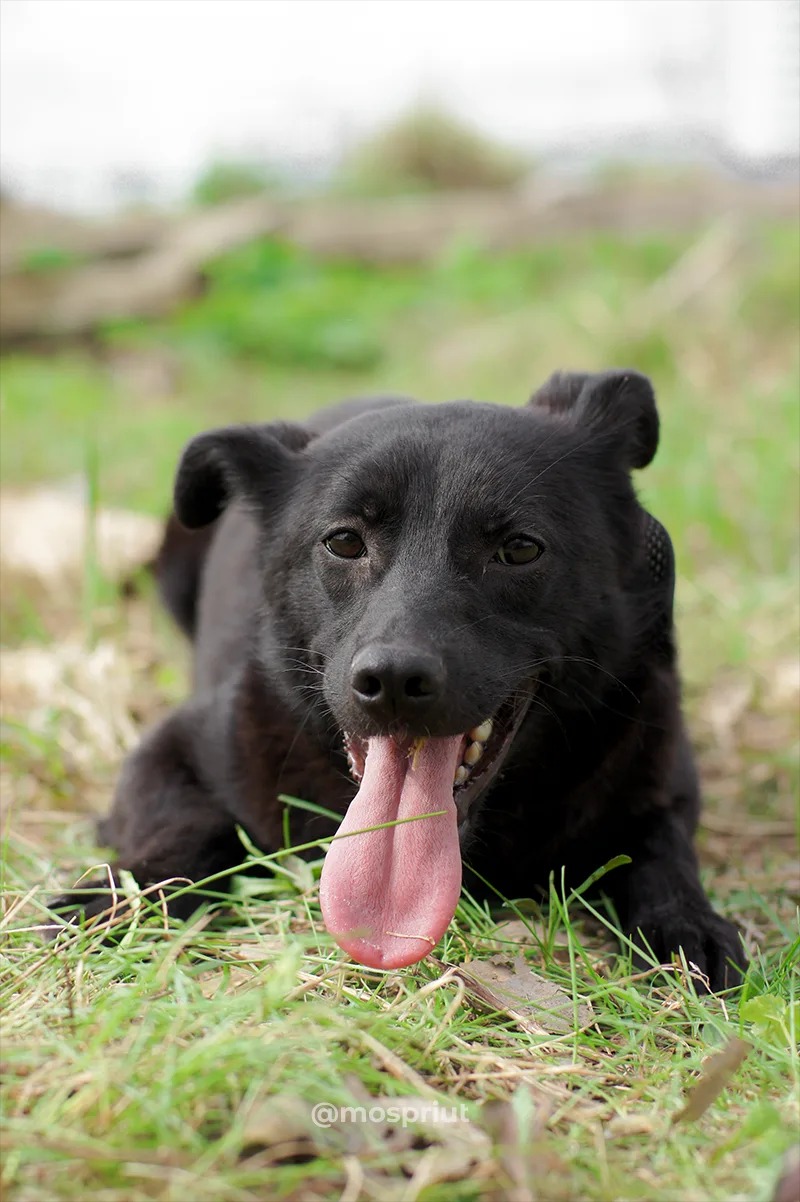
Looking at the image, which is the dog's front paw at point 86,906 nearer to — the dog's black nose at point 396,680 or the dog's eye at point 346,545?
the dog's black nose at point 396,680

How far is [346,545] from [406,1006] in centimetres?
88

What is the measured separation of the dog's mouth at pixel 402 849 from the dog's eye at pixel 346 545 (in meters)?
0.36

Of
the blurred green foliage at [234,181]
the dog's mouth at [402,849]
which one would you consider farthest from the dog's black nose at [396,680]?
the blurred green foliage at [234,181]

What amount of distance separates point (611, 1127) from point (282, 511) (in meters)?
1.42

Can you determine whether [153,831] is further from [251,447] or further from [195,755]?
[251,447]

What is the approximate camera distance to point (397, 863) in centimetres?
200

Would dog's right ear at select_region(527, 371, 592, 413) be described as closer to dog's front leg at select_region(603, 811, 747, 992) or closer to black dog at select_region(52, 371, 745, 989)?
black dog at select_region(52, 371, 745, 989)

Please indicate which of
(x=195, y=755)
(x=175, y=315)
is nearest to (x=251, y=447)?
(x=195, y=755)

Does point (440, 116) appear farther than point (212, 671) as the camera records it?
Yes

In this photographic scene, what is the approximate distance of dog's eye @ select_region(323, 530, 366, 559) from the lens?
227 centimetres

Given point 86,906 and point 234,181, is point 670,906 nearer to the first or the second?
point 86,906

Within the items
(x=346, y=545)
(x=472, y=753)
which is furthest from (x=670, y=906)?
(x=346, y=545)

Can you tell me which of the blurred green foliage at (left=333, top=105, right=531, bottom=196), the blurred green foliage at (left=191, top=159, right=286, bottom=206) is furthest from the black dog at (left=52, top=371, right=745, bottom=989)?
the blurred green foliage at (left=333, top=105, right=531, bottom=196)

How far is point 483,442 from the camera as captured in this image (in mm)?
2314
